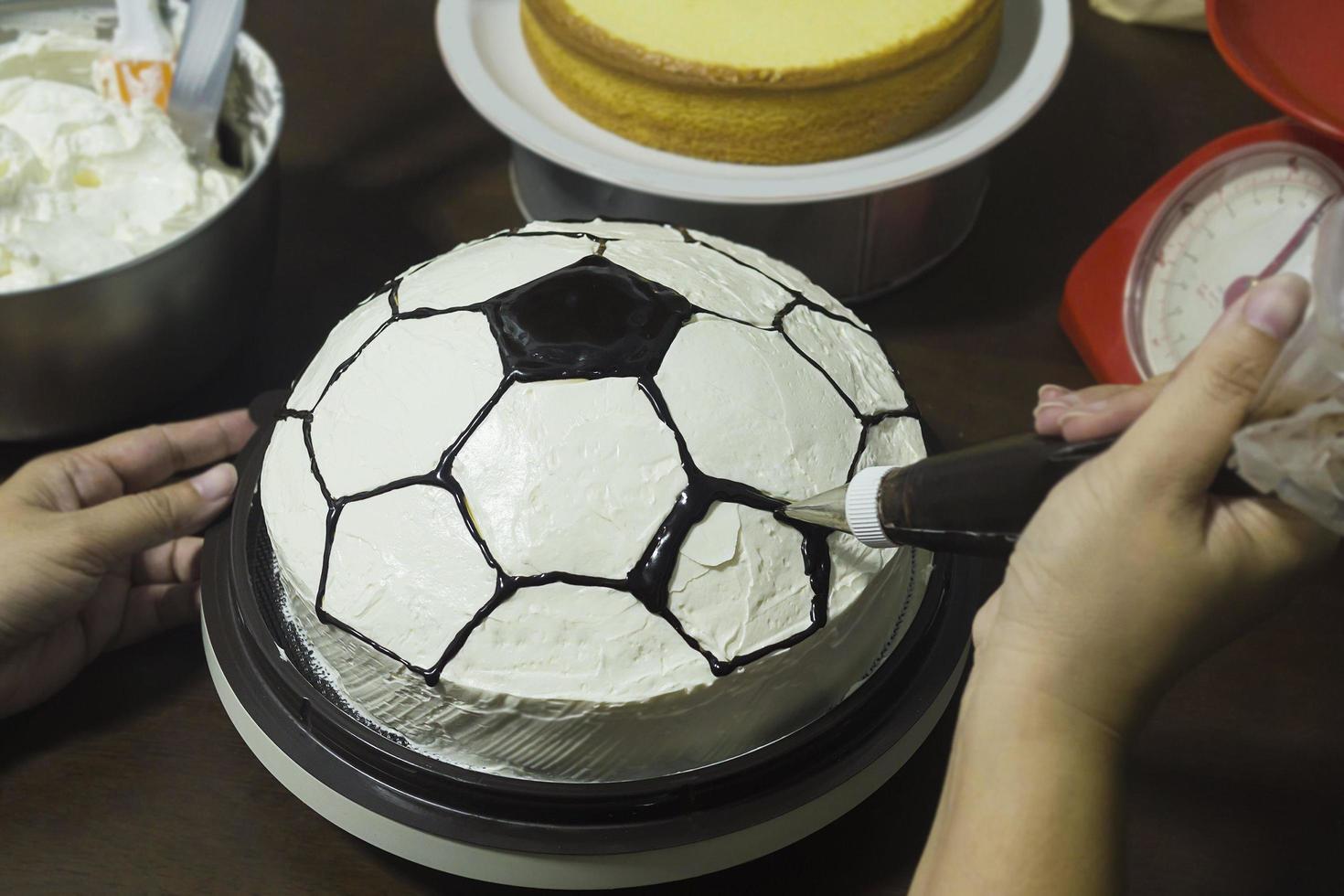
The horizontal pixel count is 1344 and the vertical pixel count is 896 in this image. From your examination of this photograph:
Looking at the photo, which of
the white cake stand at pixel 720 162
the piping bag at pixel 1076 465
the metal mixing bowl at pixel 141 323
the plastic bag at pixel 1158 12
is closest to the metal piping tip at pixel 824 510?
the piping bag at pixel 1076 465

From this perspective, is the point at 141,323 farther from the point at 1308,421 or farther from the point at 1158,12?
the point at 1158,12

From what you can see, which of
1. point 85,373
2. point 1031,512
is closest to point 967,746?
point 1031,512

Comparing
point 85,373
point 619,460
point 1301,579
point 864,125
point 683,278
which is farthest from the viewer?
point 864,125

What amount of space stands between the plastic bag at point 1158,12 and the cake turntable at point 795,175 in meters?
0.45

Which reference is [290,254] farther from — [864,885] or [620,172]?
[864,885]

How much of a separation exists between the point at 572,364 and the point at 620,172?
417mm


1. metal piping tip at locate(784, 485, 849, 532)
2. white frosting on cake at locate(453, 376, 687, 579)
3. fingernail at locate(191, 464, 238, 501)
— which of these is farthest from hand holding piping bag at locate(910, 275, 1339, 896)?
fingernail at locate(191, 464, 238, 501)

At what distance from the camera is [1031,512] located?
0.56 metres

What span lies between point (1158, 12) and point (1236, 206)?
765 mm

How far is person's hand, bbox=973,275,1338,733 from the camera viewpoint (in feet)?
1.51

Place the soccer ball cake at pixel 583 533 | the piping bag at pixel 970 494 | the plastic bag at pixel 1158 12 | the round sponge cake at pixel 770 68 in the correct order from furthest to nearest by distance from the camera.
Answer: the plastic bag at pixel 1158 12 → the round sponge cake at pixel 770 68 → the soccer ball cake at pixel 583 533 → the piping bag at pixel 970 494

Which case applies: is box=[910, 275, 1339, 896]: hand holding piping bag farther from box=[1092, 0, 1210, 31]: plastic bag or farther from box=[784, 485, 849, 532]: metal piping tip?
box=[1092, 0, 1210, 31]: plastic bag

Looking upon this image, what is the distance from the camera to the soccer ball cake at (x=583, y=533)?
2.18 feet

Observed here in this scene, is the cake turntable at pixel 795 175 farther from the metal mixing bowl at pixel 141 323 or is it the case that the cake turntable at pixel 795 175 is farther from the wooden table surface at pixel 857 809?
the metal mixing bowl at pixel 141 323
